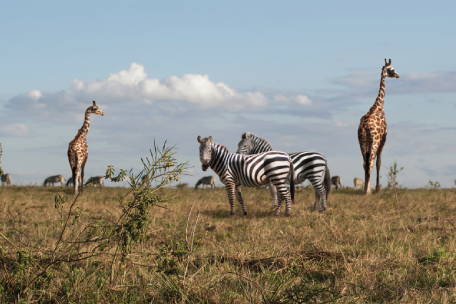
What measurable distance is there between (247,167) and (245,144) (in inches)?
104

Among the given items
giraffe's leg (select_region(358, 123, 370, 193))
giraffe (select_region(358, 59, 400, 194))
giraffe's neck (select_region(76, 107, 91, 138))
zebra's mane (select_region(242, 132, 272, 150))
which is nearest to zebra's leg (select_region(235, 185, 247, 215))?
zebra's mane (select_region(242, 132, 272, 150))

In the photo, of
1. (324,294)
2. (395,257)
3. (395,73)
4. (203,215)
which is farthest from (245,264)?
(395,73)

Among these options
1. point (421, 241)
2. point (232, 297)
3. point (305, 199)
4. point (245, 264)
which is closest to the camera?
point (232, 297)

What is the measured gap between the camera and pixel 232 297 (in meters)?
3.84

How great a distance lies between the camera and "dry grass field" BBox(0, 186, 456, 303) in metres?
4.01

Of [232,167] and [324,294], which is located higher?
[232,167]

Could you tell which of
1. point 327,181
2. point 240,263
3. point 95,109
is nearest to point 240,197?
point 327,181

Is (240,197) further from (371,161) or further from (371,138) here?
(371,138)

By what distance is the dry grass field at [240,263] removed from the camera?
4008 mm

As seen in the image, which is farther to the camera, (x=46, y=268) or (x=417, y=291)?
(x=417, y=291)

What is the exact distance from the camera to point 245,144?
43.8ft

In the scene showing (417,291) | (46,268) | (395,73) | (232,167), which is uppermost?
(395,73)

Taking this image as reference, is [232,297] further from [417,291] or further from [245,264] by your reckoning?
[417,291]

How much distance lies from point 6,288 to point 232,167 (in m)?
7.19
